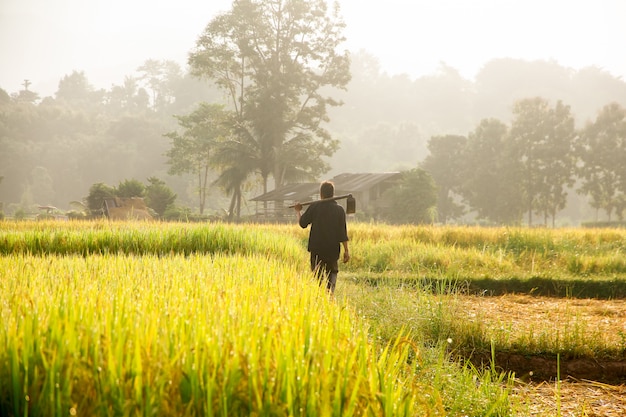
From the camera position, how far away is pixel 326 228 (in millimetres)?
8500

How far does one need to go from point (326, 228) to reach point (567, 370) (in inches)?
140

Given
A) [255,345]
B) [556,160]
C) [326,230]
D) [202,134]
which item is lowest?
[255,345]

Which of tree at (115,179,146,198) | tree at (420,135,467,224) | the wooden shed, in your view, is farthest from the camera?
tree at (420,135,467,224)

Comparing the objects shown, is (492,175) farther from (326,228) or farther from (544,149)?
(326,228)

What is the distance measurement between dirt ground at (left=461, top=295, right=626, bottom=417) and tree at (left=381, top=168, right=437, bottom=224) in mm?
28642

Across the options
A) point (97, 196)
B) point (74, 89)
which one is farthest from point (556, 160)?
point (74, 89)

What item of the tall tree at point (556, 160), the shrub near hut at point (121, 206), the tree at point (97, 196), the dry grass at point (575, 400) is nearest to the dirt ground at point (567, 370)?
the dry grass at point (575, 400)

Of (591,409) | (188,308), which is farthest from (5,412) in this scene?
(591,409)

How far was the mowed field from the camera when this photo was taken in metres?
2.86

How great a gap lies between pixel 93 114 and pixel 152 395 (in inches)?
3896

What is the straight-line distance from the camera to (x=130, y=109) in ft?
352

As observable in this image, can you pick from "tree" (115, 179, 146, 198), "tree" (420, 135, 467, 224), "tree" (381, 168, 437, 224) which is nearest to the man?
"tree" (115, 179, 146, 198)

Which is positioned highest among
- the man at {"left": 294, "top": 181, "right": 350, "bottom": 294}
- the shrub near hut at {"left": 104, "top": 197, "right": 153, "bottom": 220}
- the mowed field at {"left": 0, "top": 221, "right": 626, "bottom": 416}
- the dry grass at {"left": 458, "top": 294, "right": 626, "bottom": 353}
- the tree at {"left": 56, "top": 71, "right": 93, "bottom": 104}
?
the tree at {"left": 56, "top": 71, "right": 93, "bottom": 104}

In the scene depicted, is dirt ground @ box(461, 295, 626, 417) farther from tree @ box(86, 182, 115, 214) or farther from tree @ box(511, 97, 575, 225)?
tree @ box(511, 97, 575, 225)
